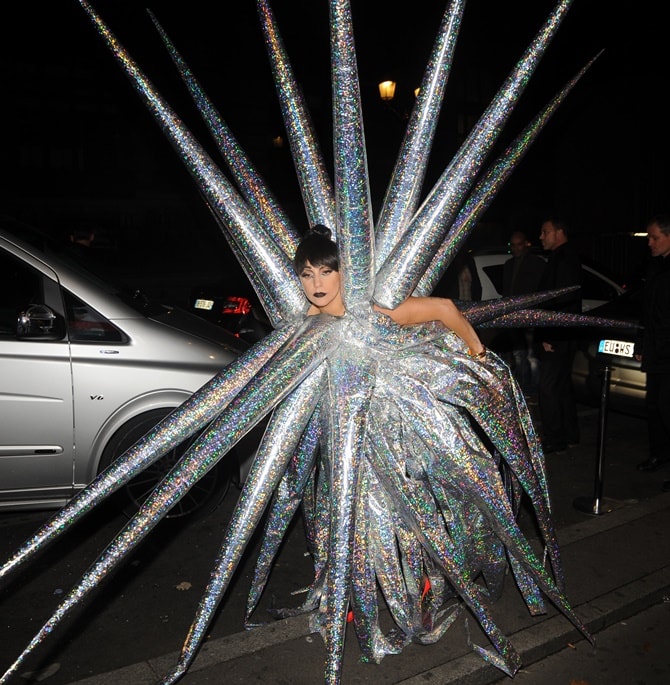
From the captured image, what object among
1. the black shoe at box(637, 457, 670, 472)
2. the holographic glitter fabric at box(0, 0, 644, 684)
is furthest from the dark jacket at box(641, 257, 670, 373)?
the holographic glitter fabric at box(0, 0, 644, 684)

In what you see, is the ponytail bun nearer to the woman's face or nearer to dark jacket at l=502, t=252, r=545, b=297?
the woman's face

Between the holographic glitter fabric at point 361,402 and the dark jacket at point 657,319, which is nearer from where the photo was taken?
the holographic glitter fabric at point 361,402

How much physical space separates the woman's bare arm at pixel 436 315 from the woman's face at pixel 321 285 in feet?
0.63

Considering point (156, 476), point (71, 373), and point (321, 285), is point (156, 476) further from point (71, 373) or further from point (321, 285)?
point (321, 285)

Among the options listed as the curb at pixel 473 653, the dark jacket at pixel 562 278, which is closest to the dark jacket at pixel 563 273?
the dark jacket at pixel 562 278

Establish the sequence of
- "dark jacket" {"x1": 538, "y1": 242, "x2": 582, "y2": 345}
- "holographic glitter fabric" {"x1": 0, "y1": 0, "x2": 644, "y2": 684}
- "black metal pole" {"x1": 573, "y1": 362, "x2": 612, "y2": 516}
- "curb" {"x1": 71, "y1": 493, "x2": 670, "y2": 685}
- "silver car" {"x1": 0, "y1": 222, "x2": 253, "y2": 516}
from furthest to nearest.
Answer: "dark jacket" {"x1": 538, "y1": 242, "x2": 582, "y2": 345} → "black metal pole" {"x1": 573, "y1": 362, "x2": 612, "y2": 516} → "silver car" {"x1": 0, "y1": 222, "x2": 253, "y2": 516} → "curb" {"x1": 71, "y1": 493, "x2": 670, "y2": 685} → "holographic glitter fabric" {"x1": 0, "y1": 0, "x2": 644, "y2": 684}

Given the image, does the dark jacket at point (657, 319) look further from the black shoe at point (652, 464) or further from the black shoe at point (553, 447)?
the black shoe at point (553, 447)

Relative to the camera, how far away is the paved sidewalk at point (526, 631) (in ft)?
10.5

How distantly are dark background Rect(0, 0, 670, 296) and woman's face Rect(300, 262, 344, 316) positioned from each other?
649 inches

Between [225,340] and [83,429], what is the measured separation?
1.15m

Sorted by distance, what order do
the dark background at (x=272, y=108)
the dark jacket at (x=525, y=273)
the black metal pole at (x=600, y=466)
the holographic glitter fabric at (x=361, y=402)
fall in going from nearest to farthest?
the holographic glitter fabric at (x=361, y=402) → the black metal pole at (x=600, y=466) → the dark jacket at (x=525, y=273) → the dark background at (x=272, y=108)

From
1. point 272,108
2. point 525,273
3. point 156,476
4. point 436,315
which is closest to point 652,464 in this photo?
point 525,273

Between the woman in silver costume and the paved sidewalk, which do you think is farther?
the paved sidewalk

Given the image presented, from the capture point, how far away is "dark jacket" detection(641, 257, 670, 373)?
5363 mm
